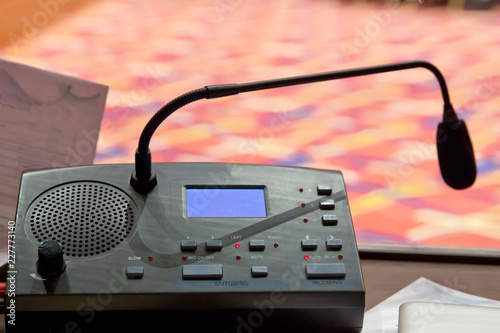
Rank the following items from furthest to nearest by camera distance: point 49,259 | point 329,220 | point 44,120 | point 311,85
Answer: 1. point 311,85
2. point 44,120
3. point 329,220
4. point 49,259

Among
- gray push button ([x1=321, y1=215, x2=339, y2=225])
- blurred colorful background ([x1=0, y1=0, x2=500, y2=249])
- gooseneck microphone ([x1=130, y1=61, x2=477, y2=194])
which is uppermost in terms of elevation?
gooseneck microphone ([x1=130, y1=61, x2=477, y2=194])

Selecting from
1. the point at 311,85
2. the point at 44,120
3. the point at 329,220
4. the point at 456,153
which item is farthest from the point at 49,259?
the point at 311,85

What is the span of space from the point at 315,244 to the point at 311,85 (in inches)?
48.0

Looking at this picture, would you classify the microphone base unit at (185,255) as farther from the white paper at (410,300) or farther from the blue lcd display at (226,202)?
the white paper at (410,300)

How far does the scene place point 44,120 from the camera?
112 centimetres

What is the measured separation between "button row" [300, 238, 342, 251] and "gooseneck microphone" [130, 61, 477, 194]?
197 mm

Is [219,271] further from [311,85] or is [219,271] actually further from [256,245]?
[311,85]

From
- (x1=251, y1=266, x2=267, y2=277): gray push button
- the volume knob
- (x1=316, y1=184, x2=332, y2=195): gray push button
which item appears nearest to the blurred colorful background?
(x1=316, y1=184, x2=332, y2=195): gray push button

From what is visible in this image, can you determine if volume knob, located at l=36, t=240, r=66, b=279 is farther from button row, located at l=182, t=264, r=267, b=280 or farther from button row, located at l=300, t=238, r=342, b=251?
button row, located at l=300, t=238, r=342, b=251

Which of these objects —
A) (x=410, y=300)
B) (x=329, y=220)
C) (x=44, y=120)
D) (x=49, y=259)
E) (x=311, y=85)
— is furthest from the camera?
(x=311, y=85)

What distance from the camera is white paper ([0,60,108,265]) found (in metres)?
1.06

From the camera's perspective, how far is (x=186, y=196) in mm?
854

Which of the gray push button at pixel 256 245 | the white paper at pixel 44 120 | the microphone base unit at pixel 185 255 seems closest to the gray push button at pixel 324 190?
the microphone base unit at pixel 185 255

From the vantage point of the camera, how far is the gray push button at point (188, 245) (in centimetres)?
78
